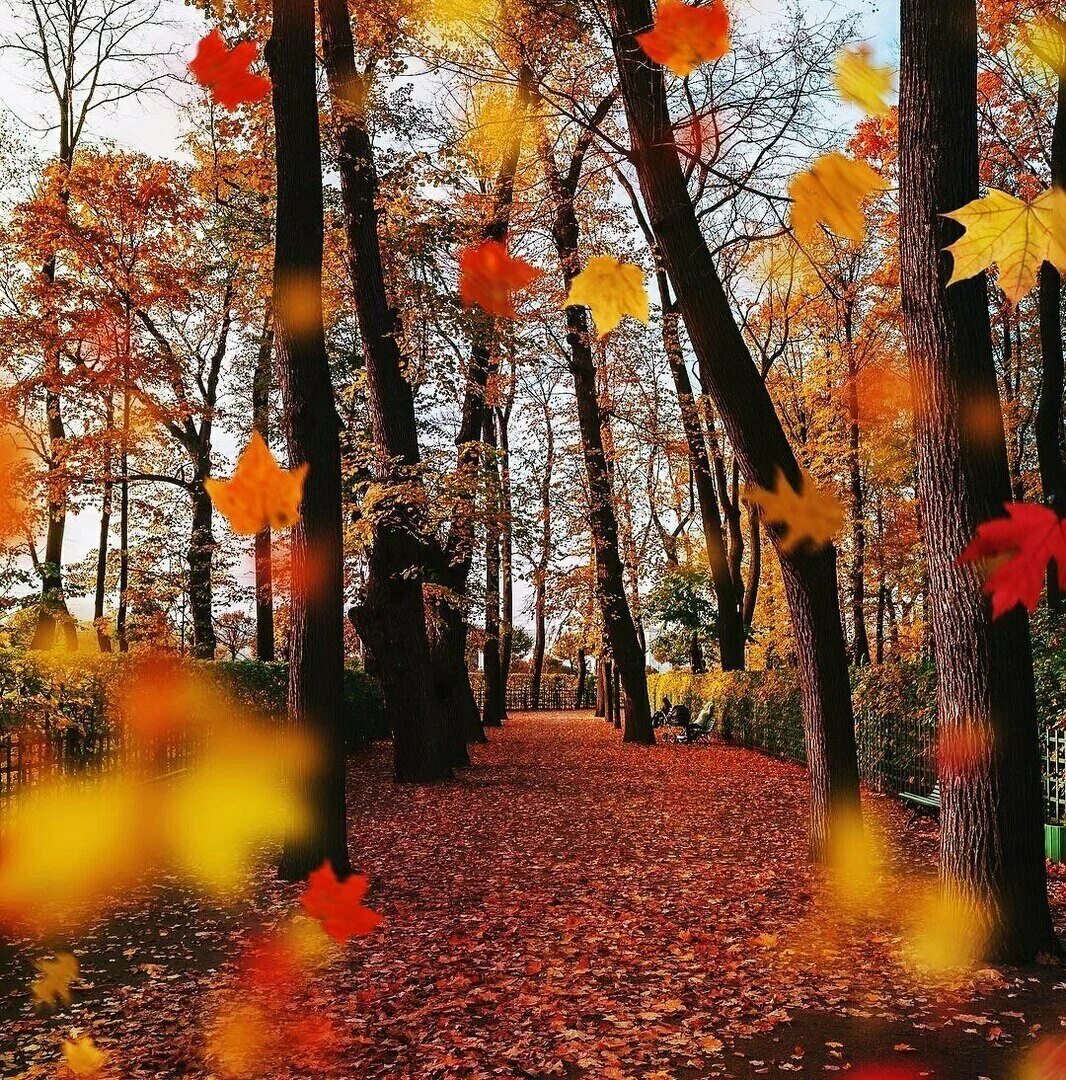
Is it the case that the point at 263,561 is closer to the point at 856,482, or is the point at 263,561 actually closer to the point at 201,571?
the point at 201,571

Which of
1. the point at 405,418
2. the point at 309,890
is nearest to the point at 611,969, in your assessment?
the point at 309,890

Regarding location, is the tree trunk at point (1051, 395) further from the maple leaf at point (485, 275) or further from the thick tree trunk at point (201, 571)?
the thick tree trunk at point (201, 571)

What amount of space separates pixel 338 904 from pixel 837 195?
554 centimetres

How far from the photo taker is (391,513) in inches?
443

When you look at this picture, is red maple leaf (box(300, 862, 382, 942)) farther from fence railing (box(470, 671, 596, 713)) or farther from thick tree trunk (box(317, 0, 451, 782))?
fence railing (box(470, 671, 596, 713))

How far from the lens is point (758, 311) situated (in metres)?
23.6

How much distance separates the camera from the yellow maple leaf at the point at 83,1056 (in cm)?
382

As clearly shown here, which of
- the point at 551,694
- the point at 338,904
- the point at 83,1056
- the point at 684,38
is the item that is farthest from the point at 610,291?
the point at 551,694

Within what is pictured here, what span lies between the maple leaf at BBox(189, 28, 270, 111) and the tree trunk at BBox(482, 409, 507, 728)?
4858mm

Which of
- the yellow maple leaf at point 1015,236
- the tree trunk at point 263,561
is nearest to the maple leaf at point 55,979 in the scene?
the yellow maple leaf at point 1015,236

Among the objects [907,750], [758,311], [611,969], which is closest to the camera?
[611,969]

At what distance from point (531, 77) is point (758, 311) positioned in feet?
61.2

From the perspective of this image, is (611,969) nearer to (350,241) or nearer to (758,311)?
(350,241)

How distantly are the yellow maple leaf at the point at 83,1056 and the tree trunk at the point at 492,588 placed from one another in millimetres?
8015
